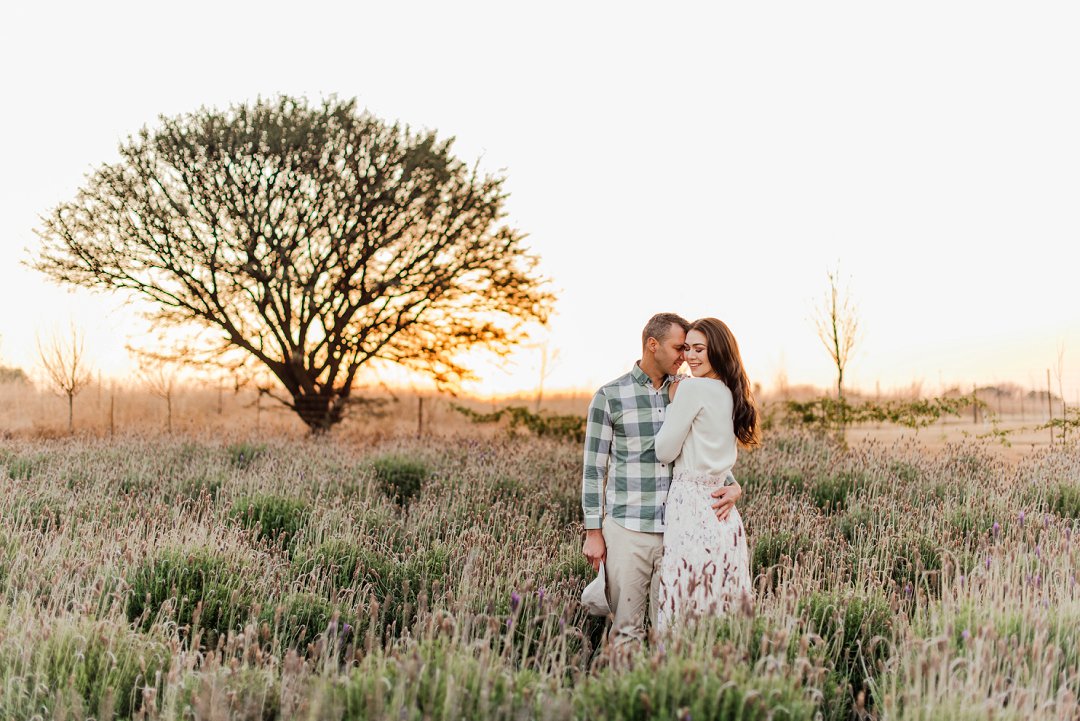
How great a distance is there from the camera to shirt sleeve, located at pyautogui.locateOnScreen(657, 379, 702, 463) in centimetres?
395

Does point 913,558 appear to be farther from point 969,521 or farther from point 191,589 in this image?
point 191,589

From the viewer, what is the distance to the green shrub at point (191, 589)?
15.7 feet

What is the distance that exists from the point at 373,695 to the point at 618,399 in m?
2.05

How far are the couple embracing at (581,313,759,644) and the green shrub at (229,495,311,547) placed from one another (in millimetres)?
3643

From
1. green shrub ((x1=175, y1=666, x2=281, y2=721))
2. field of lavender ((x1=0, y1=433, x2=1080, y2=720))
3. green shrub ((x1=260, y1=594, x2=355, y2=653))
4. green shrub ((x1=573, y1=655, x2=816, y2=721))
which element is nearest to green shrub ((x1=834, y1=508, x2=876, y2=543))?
field of lavender ((x1=0, y1=433, x2=1080, y2=720))

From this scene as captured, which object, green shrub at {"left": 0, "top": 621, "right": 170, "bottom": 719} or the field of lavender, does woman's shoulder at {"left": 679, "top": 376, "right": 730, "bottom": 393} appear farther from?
green shrub at {"left": 0, "top": 621, "right": 170, "bottom": 719}

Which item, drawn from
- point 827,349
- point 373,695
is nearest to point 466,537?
point 373,695

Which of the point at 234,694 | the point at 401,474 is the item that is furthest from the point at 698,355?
the point at 401,474

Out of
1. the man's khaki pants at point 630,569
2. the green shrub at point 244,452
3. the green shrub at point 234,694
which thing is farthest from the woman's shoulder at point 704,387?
the green shrub at point 244,452

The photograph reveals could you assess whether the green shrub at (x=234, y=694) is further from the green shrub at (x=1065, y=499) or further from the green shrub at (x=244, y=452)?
the green shrub at (x=244, y=452)

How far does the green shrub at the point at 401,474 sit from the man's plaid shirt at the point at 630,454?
5412 millimetres

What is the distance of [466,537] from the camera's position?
625 centimetres

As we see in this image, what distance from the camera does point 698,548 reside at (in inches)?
156

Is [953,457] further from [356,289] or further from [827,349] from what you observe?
[356,289]
